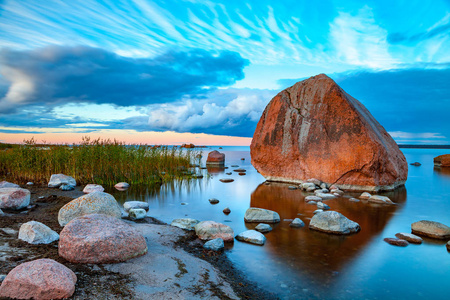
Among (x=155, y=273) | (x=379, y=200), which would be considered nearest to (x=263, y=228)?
(x=155, y=273)

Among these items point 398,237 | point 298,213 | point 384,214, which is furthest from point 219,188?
point 398,237

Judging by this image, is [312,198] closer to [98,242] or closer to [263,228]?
[263,228]

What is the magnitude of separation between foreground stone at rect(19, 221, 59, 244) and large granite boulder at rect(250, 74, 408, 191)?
9.88 metres

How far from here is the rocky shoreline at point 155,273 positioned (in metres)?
2.96

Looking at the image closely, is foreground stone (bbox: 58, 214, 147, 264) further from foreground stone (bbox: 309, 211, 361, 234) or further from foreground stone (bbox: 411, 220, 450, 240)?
foreground stone (bbox: 411, 220, 450, 240)

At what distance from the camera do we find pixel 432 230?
236 inches

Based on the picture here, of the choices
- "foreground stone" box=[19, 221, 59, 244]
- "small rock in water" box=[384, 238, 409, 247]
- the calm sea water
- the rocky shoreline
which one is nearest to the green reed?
the calm sea water

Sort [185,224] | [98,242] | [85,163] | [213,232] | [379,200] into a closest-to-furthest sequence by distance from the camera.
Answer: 1. [98,242]
2. [213,232]
3. [185,224]
4. [379,200]
5. [85,163]

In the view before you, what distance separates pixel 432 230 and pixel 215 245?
4.60m

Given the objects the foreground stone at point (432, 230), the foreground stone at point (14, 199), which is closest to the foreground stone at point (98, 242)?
the foreground stone at point (14, 199)

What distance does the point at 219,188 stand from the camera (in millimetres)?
12539

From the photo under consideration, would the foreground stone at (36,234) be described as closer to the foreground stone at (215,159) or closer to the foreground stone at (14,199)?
the foreground stone at (14,199)

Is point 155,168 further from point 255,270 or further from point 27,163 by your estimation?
point 255,270

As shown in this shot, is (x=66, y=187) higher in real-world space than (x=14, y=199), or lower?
lower
